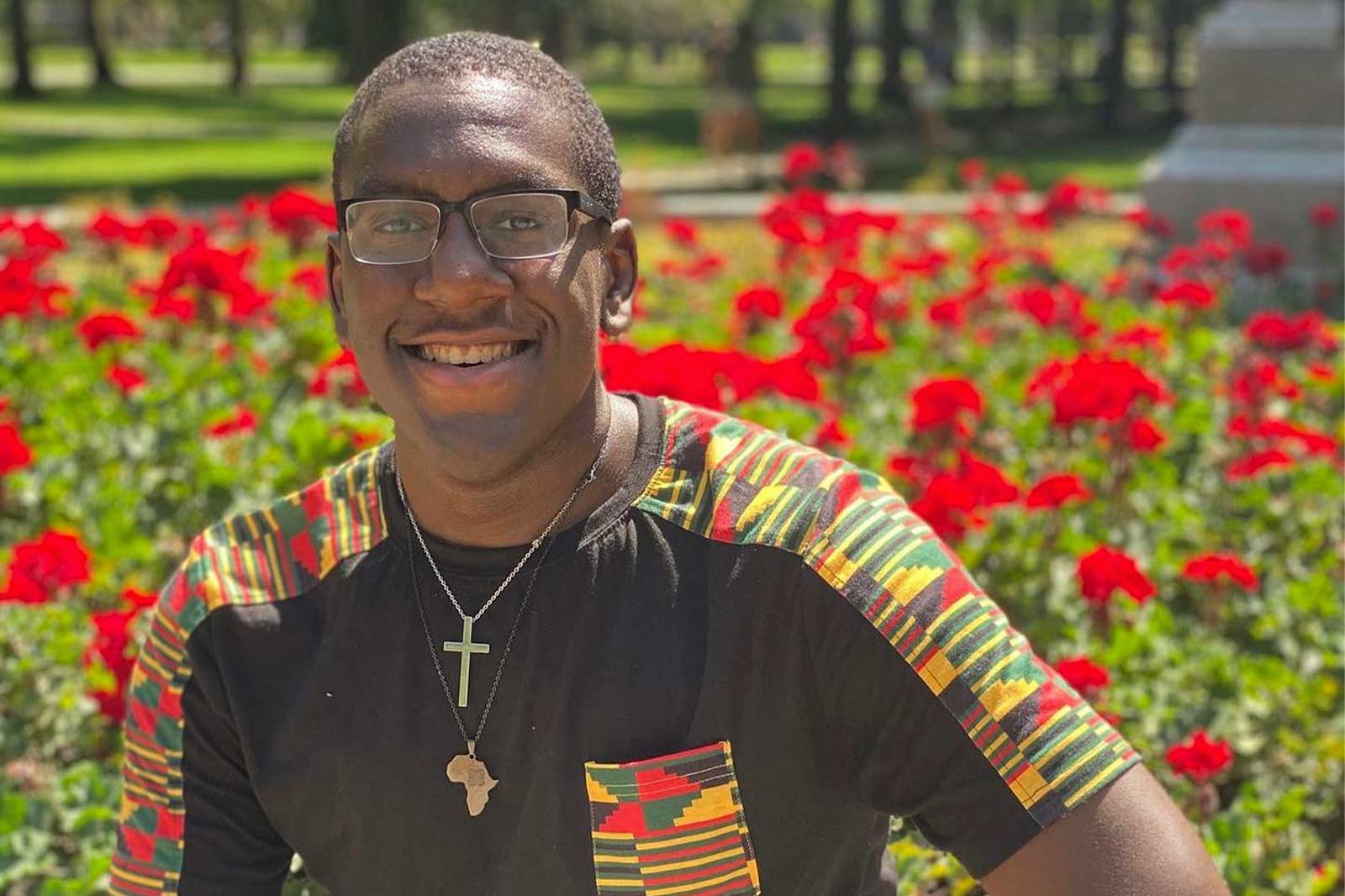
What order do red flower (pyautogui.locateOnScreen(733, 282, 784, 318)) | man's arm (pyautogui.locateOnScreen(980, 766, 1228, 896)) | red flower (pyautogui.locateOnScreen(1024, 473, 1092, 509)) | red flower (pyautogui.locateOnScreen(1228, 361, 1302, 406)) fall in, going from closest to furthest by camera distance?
man's arm (pyautogui.locateOnScreen(980, 766, 1228, 896)), red flower (pyautogui.locateOnScreen(1024, 473, 1092, 509)), red flower (pyautogui.locateOnScreen(1228, 361, 1302, 406)), red flower (pyautogui.locateOnScreen(733, 282, 784, 318))

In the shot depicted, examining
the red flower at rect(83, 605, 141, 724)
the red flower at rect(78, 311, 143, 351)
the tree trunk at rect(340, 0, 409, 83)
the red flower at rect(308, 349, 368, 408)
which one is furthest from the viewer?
the tree trunk at rect(340, 0, 409, 83)

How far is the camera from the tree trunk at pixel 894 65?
99.8 ft

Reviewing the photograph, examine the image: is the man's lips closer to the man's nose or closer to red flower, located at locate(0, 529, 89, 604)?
the man's nose

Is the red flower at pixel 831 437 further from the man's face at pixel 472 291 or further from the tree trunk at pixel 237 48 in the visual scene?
the tree trunk at pixel 237 48

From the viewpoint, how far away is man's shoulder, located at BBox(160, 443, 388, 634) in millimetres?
2000

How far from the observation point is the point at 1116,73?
28.0 meters

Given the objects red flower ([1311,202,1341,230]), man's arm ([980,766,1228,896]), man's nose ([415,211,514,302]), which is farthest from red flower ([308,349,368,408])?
red flower ([1311,202,1341,230])

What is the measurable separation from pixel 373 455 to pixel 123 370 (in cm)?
301

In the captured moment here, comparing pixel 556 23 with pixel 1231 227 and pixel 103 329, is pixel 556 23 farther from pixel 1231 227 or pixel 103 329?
pixel 103 329

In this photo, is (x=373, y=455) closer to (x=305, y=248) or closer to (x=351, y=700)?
(x=351, y=700)

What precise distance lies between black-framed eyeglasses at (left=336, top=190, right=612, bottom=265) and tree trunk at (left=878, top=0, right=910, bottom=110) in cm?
2883

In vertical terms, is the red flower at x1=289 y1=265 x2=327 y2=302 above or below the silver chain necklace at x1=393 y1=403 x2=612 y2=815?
below

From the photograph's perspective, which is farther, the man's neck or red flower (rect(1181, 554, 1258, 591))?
red flower (rect(1181, 554, 1258, 591))

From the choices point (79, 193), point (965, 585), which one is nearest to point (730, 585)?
point (965, 585)
